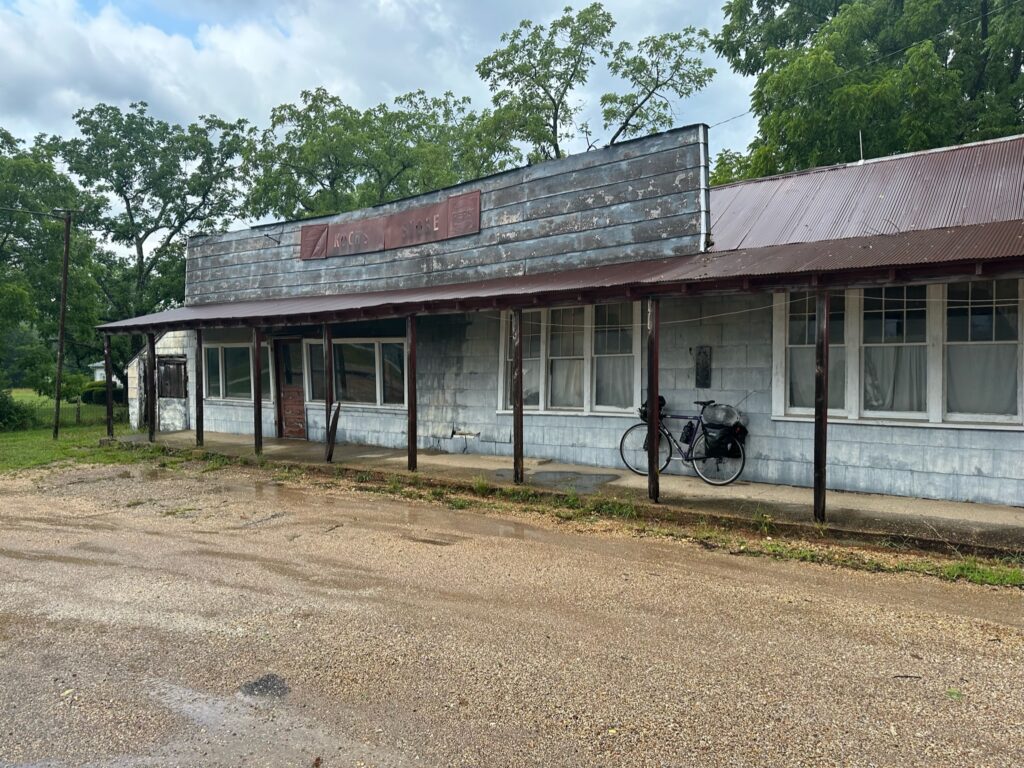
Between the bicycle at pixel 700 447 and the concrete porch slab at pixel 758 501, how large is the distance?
0.63 ft

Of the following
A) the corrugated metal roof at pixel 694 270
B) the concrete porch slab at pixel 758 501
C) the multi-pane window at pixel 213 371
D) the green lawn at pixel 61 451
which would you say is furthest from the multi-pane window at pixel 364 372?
the green lawn at pixel 61 451

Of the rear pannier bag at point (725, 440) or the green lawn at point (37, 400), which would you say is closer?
the rear pannier bag at point (725, 440)

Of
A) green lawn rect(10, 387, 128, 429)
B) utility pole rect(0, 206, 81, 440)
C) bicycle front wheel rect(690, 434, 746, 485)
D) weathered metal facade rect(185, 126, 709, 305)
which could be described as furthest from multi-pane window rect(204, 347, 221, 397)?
bicycle front wheel rect(690, 434, 746, 485)

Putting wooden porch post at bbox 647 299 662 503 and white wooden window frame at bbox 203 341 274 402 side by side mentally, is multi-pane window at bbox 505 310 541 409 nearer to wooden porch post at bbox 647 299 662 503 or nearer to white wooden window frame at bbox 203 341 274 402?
wooden porch post at bbox 647 299 662 503

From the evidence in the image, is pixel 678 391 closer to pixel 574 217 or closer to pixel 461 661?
pixel 574 217

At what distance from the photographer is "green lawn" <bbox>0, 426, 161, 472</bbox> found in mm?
12422

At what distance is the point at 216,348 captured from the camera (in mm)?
15641

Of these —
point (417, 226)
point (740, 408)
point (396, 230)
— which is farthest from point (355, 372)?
point (740, 408)

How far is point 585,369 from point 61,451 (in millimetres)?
10934

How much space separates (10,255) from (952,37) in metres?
26.9

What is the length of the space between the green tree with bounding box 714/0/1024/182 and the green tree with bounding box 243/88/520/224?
12.4 m

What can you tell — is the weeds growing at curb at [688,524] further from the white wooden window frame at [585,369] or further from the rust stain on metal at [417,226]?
the rust stain on metal at [417,226]

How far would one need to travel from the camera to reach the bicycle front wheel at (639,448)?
916cm

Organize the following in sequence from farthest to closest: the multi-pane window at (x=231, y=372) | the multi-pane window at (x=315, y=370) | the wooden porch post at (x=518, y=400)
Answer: the multi-pane window at (x=231, y=372)
the multi-pane window at (x=315, y=370)
the wooden porch post at (x=518, y=400)
